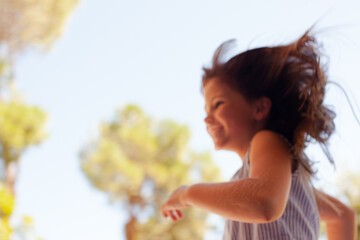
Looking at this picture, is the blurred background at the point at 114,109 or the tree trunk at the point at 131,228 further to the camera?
the tree trunk at the point at 131,228

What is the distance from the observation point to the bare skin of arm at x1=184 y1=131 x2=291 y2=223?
0.38 meters

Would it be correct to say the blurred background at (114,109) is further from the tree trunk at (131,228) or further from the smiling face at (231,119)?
the smiling face at (231,119)

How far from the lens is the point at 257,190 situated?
391 millimetres

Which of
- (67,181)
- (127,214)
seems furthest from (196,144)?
(67,181)

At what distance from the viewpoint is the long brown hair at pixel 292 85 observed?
0.52 m

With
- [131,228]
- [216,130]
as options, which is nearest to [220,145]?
[216,130]

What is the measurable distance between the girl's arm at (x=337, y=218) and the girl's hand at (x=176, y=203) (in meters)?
0.21

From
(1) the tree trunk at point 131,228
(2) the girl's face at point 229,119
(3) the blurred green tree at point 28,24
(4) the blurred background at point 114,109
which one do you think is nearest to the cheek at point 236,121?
(2) the girl's face at point 229,119

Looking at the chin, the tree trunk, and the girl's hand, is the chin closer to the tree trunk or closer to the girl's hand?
the girl's hand

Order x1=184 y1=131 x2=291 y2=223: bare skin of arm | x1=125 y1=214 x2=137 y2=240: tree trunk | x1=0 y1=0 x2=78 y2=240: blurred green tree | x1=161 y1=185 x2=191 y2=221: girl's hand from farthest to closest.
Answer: x1=125 y1=214 x2=137 y2=240: tree trunk < x1=0 y1=0 x2=78 y2=240: blurred green tree < x1=161 y1=185 x2=191 y2=221: girl's hand < x1=184 y1=131 x2=291 y2=223: bare skin of arm

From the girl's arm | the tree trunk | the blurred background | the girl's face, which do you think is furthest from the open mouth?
the tree trunk

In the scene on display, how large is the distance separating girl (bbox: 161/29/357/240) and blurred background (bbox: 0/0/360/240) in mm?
1120

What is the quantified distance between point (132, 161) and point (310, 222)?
523 cm

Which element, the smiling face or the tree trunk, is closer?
the smiling face
